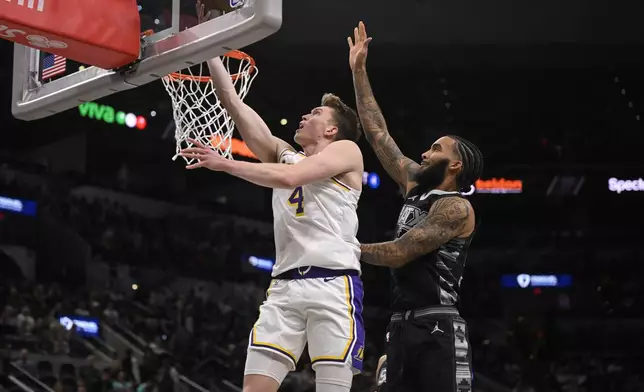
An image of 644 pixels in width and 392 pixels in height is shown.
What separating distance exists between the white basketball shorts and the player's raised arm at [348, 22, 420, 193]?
1079 mm

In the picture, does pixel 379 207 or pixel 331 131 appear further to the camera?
pixel 379 207

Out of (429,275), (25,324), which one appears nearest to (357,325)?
(429,275)

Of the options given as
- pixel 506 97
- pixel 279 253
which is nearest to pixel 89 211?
pixel 506 97

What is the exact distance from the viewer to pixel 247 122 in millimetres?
4844

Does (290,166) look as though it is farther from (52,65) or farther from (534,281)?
(534,281)

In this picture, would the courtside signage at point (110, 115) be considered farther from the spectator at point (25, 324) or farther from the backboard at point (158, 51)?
the backboard at point (158, 51)

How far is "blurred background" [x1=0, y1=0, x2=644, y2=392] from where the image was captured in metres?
14.8

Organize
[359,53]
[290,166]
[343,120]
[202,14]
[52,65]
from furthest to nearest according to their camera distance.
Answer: [359,53] < [52,65] < [343,120] < [202,14] < [290,166]

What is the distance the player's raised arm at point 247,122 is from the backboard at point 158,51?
450mm

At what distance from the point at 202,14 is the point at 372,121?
1437mm

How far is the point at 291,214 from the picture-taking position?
4453 millimetres

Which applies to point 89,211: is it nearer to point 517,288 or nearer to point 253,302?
point 253,302

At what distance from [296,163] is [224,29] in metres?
0.73

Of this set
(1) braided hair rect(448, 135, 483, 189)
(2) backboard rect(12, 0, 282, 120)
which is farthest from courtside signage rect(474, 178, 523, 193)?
(2) backboard rect(12, 0, 282, 120)
